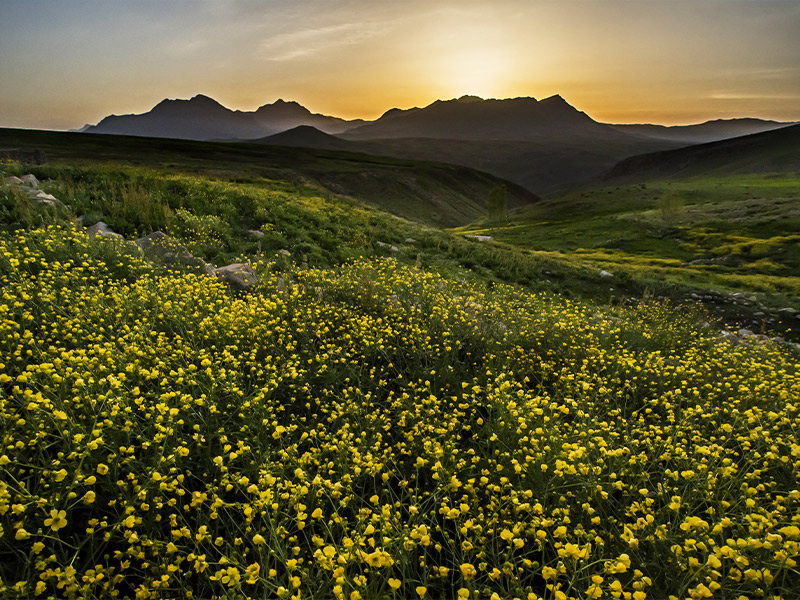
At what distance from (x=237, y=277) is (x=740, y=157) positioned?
734ft

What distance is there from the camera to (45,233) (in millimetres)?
8070

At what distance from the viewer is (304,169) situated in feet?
316

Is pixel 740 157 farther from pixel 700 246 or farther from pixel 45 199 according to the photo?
pixel 45 199

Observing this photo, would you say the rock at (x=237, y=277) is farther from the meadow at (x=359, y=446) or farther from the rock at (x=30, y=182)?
the rock at (x=30, y=182)

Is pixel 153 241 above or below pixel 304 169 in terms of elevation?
below

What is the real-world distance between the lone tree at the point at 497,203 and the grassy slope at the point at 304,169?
11.7m

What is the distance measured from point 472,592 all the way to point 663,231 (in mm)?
56210

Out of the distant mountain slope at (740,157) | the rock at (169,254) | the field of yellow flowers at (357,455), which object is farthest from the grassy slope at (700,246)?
the distant mountain slope at (740,157)

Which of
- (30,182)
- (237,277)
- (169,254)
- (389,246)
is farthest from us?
(389,246)

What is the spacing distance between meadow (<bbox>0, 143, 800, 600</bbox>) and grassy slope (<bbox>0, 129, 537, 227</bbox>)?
7439 centimetres

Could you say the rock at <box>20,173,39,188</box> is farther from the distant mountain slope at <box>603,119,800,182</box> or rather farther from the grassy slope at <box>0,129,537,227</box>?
the distant mountain slope at <box>603,119,800,182</box>

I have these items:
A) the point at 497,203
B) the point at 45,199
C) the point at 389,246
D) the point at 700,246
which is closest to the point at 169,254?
the point at 45,199

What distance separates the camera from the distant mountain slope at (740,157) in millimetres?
142450

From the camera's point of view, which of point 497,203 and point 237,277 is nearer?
point 237,277
